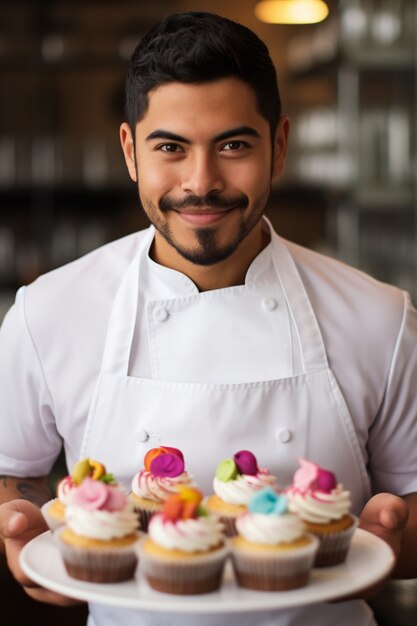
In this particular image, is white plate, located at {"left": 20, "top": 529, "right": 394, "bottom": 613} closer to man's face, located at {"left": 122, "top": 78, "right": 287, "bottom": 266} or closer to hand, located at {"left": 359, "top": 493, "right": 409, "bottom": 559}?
hand, located at {"left": 359, "top": 493, "right": 409, "bottom": 559}

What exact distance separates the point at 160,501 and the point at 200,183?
0.52m

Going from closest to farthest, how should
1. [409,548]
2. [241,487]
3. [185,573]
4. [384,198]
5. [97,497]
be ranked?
[185,573] → [97,497] → [241,487] → [409,548] → [384,198]

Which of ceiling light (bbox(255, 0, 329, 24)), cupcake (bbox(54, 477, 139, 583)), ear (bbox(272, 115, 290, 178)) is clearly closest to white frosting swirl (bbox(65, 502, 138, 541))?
cupcake (bbox(54, 477, 139, 583))

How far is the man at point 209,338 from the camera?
1.80m

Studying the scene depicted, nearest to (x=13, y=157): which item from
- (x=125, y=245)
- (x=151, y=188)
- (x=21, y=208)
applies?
(x=21, y=208)

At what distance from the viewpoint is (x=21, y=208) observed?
16.3ft

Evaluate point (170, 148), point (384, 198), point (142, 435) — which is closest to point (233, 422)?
point (142, 435)

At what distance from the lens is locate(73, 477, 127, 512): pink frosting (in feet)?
5.13

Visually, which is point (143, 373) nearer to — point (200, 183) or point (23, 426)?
point (23, 426)

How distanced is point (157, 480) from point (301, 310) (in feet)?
1.54

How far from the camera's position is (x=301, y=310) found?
1.99 meters

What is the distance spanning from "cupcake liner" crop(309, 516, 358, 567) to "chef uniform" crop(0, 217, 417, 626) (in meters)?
0.29

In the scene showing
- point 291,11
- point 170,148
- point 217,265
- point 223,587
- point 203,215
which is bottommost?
point 223,587

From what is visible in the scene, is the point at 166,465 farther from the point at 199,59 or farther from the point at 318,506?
the point at 199,59
